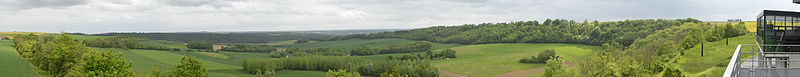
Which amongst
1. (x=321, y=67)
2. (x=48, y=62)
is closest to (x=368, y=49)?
(x=321, y=67)

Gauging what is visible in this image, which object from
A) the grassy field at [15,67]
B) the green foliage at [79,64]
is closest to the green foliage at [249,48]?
the grassy field at [15,67]

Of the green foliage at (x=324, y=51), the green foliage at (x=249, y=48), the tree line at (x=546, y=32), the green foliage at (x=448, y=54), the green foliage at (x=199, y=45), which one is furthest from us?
the tree line at (x=546, y=32)

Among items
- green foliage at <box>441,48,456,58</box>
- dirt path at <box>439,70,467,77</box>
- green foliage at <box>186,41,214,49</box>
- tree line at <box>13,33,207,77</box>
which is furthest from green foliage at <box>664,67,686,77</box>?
green foliage at <box>186,41,214,49</box>

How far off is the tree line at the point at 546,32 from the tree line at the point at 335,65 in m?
42.3

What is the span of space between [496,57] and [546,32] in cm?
4035

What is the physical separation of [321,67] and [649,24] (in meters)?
97.6

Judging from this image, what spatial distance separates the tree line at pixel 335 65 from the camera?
4183 inches

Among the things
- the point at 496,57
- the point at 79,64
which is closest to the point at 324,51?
the point at 496,57

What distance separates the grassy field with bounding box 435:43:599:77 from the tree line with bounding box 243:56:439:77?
280 inches

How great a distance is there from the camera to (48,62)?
125 ft

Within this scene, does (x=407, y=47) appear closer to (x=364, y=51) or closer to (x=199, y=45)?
(x=364, y=51)

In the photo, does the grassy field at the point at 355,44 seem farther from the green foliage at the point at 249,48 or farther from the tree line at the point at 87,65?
the tree line at the point at 87,65

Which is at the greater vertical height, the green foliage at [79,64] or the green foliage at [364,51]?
the green foliage at [79,64]

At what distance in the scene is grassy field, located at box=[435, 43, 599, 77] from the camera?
10656 cm
